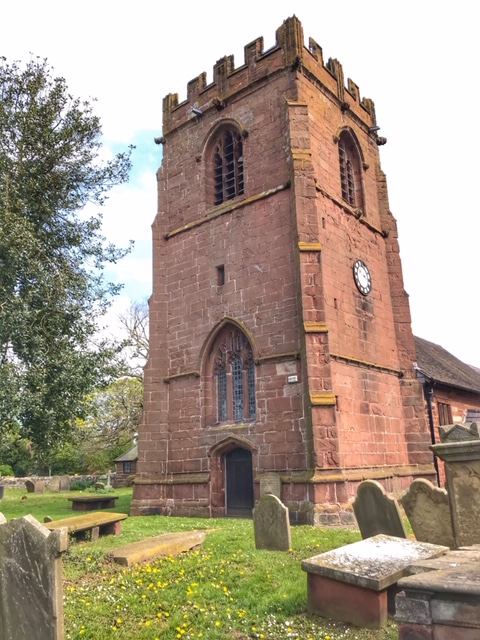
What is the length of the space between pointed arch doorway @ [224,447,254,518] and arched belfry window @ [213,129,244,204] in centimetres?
852

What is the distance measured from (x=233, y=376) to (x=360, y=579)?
11.1 metres

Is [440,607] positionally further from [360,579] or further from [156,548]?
[156,548]

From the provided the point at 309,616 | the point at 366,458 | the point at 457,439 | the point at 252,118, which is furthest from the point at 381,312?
the point at 309,616

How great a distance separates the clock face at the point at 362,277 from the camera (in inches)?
652

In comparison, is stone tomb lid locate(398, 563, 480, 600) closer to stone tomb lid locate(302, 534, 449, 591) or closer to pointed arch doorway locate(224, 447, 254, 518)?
stone tomb lid locate(302, 534, 449, 591)

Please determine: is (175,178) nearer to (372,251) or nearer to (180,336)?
(180,336)

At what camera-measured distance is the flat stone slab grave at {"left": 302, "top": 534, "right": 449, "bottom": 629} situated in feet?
16.4

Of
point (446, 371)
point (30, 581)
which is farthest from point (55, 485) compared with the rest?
point (30, 581)

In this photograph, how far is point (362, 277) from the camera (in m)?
16.9

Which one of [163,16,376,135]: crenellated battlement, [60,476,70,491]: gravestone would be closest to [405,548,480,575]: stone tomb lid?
[163,16,376,135]: crenellated battlement

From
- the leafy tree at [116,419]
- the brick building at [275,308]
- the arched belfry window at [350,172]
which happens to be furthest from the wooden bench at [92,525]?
the leafy tree at [116,419]

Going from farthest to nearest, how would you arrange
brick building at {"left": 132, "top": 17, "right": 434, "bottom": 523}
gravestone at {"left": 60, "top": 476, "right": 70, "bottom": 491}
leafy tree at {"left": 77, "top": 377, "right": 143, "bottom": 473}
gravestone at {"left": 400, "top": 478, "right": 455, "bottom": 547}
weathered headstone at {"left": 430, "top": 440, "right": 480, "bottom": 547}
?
gravestone at {"left": 60, "top": 476, "right": 70, "bottom": 491} < leafy tree at {"left": 77, "top": 377, "right": 143, "bottom": 473} < brick building at {"left": 132, "top": 17, "right": 434, "bottom": 523} < gravestone at {"left": 400, "top": 478, "right": 455, "bottom": 547} < weathered headstone at {"left": 430, "top": 440, "right": 480, "bottom": 547}

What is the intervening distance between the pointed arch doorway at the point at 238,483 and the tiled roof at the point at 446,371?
6986 millimetres

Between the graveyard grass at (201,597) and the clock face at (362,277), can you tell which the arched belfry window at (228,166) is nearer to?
the clock face at (362,277)
